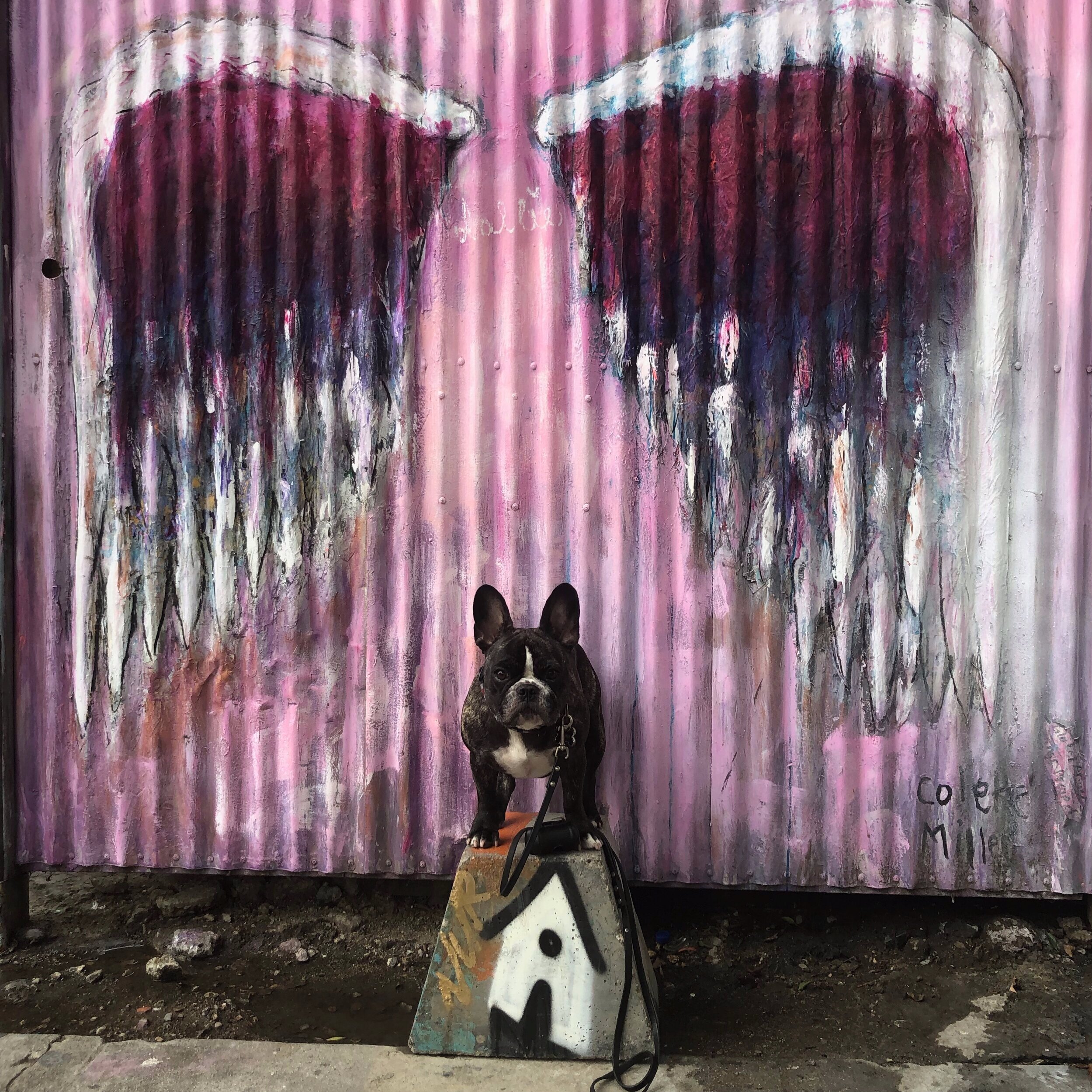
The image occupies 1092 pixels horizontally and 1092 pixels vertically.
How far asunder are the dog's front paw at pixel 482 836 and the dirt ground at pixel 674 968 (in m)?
0.75

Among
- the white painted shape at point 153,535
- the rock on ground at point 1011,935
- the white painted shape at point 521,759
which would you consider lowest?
the rock on ground at point 1011,935

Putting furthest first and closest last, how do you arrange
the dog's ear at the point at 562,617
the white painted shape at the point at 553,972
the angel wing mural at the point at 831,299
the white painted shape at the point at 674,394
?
1. the white painted shape at the point at 674,394
2. the angel wing mural at the point at 831,299
3. the dog's ear at the point at 562,617
4. the white painted shape at the point at 553,972

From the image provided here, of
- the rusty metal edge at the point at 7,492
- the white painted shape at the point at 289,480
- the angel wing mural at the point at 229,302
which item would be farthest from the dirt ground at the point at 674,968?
the white painted shape at the point at 289,480

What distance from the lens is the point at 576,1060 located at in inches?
107

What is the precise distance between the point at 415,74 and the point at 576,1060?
372 cm

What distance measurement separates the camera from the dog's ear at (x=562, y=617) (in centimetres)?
295

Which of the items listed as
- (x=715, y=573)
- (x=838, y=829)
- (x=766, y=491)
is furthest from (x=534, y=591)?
(x=838, y=829)

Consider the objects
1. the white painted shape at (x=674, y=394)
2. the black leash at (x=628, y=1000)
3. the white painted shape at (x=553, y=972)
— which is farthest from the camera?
the white painted shape at (x=674, y=394)

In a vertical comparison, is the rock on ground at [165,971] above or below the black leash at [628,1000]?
below

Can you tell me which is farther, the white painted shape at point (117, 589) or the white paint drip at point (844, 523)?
the white painted shape at point (117, 589)

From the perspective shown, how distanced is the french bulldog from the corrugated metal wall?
0.49 meters

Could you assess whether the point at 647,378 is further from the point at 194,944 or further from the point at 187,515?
the point at 194,944

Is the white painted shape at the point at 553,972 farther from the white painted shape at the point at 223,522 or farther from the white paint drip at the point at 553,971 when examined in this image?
the white painted shape at the point at 223,522

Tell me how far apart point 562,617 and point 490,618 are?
0.84 ft
